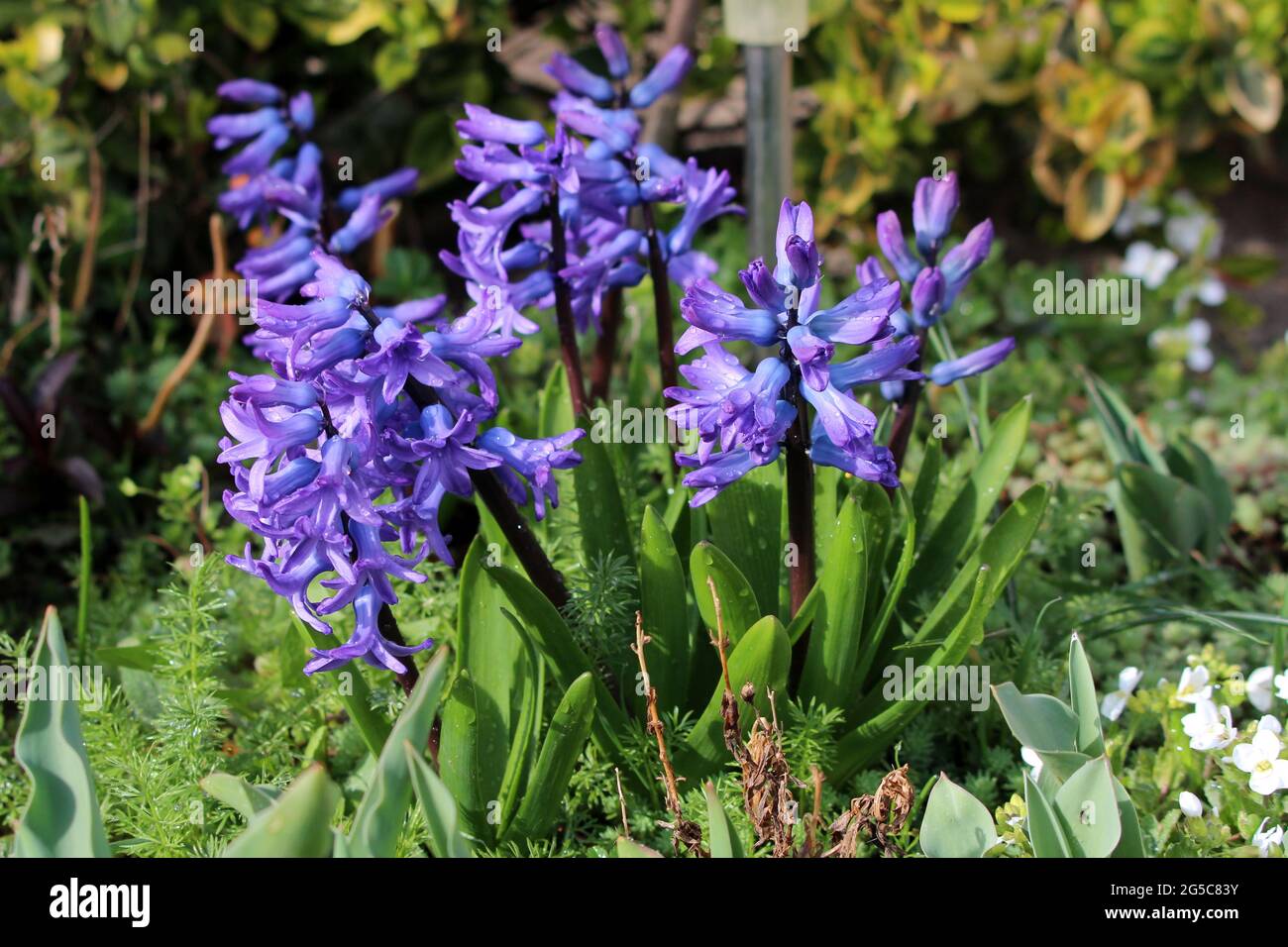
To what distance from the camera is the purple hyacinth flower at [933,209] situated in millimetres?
2086

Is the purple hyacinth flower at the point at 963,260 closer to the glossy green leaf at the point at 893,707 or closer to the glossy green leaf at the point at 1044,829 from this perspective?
the glossy green leaf at the point at 893,707

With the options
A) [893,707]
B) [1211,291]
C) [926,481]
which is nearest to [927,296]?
[926,481]

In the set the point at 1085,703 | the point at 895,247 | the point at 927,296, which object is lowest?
the point at 1085,703

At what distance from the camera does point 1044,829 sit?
1662mm

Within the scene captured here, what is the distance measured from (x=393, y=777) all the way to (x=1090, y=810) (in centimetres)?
88

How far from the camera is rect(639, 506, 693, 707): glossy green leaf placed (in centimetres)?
185

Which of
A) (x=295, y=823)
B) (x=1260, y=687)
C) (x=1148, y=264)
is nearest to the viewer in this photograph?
(x=295, y=823)

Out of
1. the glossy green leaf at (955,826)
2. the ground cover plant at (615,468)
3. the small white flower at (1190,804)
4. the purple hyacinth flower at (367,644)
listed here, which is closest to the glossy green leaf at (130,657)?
the ground cover plant at (615,468)

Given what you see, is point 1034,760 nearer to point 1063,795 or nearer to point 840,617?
point 1063,795

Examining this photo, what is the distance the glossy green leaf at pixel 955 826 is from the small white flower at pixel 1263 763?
44 cm

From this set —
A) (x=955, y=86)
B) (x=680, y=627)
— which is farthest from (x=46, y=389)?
(x=955, y=86)

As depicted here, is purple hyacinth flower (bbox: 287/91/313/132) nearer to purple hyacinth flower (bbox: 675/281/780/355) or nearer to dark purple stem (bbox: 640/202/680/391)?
dark purple stem (bbox: 640/202/680/391)

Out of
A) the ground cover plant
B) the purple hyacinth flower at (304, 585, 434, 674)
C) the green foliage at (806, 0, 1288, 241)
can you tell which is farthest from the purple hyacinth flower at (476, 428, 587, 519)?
the green foliage at (806, 0, 1288, 241)

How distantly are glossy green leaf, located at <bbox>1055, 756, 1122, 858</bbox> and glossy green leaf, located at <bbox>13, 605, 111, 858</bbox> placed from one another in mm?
1182
